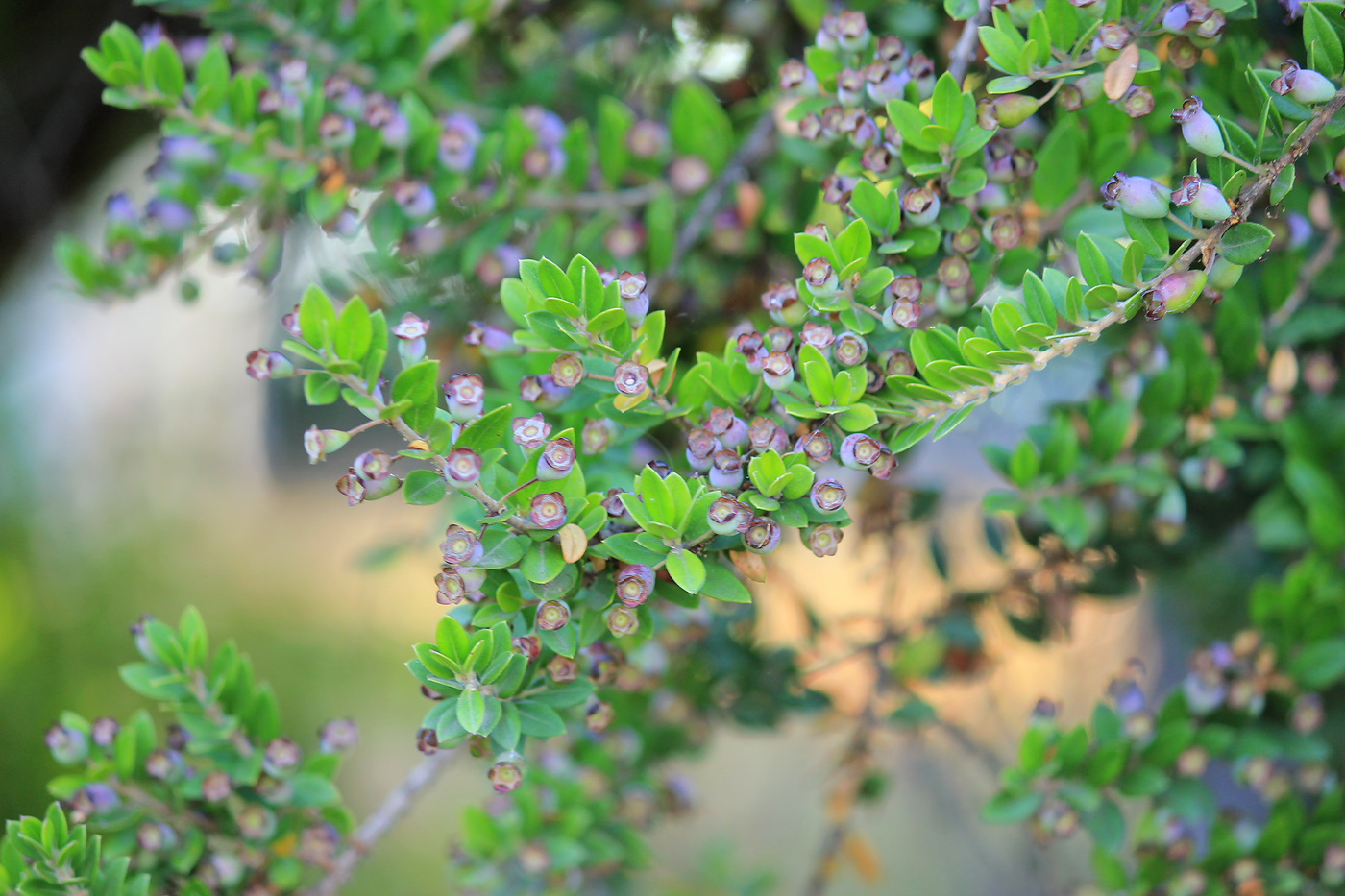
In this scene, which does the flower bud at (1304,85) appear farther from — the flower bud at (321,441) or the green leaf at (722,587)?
the flower bud at (321,441)

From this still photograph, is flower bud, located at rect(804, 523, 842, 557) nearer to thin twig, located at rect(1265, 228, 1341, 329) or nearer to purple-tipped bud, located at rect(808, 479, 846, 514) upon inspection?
purple-tipped bud, located at rect(808, 479, 846, 514)

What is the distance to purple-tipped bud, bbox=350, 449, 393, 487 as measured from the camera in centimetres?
49

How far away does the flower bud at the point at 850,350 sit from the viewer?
508mm

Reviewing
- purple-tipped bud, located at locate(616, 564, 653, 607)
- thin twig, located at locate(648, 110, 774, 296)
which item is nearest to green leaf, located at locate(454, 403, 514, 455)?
purple-tipped bud, located at locate(616, 564, 653, 607)

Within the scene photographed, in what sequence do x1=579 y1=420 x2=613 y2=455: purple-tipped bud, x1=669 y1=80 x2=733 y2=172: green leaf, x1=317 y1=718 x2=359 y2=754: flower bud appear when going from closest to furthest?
x1=579 y1=420 x2=613 y2=455: purple-tipped bud < x1=317 y1=718 x2=359 y2=754: flower bud < x1=669 y1=80 x2=733 y2=172: green leaf

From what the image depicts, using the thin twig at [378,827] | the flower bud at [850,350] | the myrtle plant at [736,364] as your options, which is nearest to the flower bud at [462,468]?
the myrtle plant at [736,364]

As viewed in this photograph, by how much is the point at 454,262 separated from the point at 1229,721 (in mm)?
794

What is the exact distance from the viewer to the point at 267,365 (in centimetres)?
52

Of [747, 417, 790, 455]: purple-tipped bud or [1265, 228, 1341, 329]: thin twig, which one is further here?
[1265, 228, 1341, 329]: thin twig

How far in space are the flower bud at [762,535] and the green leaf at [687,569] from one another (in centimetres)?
3

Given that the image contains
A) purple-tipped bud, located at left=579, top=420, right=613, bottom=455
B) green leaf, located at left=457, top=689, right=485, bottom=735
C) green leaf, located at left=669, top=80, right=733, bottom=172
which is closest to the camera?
green leaf, located at left=457, top=689, right=485, bottom=735

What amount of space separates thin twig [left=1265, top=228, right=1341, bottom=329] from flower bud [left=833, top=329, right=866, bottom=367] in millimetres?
435

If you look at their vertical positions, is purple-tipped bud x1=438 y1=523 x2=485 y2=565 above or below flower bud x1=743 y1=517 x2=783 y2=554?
above

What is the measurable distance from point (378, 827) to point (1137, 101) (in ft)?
2.41
